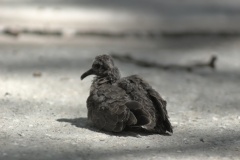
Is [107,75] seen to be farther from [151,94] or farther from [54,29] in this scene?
[54,29]

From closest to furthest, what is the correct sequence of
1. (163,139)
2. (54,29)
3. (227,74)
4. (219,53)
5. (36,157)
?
1. (36,157)
2. (163,139)
3. (227,74)
4. (219,53)
5. (54,29)

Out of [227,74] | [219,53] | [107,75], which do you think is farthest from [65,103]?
[219,53]

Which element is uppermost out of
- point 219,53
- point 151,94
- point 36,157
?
point 219,53

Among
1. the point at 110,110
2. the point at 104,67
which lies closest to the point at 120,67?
the point at 104,67

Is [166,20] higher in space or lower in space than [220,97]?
higher

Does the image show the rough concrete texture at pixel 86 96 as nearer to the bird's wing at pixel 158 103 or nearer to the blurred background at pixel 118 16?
the bird's wing at pixel 158 103

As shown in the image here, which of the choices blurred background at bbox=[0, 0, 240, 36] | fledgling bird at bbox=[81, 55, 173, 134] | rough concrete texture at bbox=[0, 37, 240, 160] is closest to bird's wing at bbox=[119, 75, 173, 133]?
fledgling bird at bbox=[81, 55, 173, 134]

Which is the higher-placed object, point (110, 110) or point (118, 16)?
point (118, 16)

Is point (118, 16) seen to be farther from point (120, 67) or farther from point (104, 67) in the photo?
point (104, 67)

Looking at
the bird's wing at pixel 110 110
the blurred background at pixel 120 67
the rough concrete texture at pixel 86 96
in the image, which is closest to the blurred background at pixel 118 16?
the blurred background at pixel 120 67
